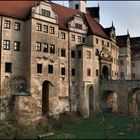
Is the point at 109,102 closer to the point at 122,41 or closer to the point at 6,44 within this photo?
the point at 122,41

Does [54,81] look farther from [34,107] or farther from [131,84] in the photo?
[131,84]

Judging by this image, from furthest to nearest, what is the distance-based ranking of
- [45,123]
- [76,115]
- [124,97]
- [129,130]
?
[124,97], [76,115], [45,123], [129,130]

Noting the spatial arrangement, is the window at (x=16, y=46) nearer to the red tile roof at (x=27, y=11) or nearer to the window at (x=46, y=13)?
the red tile roof at (x=27, y=11)

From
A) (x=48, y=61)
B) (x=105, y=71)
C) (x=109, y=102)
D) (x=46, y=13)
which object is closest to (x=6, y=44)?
(x=48, y=61)

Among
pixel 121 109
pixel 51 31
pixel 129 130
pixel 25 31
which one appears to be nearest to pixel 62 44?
pixel 51 31

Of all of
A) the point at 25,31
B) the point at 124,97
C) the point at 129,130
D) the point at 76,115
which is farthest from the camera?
the point at 124,97

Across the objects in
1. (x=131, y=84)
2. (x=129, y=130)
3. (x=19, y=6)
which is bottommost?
(x=129, y=130)

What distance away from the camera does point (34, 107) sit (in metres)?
45.2

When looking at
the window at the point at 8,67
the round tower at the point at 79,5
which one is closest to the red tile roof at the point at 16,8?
the window at the point at 8,67

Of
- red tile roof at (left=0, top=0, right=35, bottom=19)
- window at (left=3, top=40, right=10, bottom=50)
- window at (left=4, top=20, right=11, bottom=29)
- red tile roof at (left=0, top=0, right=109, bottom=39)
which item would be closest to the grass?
window at (left=3, top=40, right=10, bottom=50)

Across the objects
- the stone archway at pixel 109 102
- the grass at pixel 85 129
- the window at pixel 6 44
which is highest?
the window at pixel 6 44

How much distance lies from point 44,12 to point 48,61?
25.3 feet

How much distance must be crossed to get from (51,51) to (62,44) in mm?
4942

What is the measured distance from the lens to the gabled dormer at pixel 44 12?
158 ft
